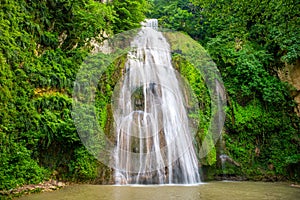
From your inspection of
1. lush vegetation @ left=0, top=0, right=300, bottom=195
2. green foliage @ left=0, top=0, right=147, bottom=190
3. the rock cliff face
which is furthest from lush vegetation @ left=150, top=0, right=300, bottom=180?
green foliage @ left=0, top=0, right=147, bottom=190

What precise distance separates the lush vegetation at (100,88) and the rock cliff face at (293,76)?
0.28m

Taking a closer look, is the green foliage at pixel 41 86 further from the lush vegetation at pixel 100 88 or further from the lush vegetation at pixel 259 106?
the lush vegetation at pixel 259 106

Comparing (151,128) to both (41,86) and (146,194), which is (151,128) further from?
(41,86)

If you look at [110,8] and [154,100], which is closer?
[154,100]

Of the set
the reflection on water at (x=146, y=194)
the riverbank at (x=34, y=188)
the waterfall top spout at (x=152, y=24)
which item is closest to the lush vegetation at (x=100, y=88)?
the riverbank at (x=34, y=188)

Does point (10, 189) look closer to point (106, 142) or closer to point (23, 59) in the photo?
point (106, 142)

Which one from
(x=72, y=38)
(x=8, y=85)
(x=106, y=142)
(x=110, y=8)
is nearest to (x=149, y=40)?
(x=110, y=8)

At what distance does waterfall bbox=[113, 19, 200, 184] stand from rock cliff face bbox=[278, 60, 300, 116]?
16.5ft

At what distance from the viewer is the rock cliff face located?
11992 mm

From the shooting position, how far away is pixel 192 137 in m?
9.88

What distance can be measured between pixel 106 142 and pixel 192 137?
125 inches

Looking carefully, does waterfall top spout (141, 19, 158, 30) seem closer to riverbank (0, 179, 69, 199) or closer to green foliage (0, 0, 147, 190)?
green foliage (0, 0, 147, 190)

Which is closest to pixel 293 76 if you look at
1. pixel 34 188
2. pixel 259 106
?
pixel 259 106

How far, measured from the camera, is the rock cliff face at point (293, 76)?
1199cm
